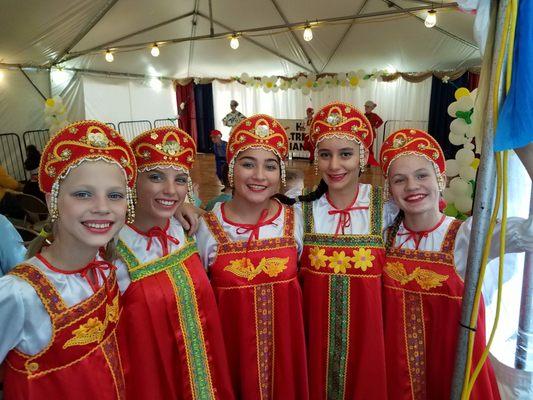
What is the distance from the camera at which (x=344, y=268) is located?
184 centimetres

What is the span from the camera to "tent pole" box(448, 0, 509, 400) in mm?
795

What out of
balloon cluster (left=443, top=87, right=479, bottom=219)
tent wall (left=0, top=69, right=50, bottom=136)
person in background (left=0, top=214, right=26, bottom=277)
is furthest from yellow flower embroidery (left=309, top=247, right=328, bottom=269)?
tent wall (left=0, top=69, right=50, bottom=136)

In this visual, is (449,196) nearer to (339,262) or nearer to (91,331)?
(339,262)

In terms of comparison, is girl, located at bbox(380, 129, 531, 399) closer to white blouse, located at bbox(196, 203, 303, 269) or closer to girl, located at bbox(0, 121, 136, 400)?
white blouse, located at bbox(196, 203, 303, 269)

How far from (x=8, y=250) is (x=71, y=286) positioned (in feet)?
2.61

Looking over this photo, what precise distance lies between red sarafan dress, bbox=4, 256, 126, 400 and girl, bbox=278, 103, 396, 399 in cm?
98

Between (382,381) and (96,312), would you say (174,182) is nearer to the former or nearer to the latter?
(96,312)

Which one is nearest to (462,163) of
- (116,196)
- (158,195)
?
(158,195)

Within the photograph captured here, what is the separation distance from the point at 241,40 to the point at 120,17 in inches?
119

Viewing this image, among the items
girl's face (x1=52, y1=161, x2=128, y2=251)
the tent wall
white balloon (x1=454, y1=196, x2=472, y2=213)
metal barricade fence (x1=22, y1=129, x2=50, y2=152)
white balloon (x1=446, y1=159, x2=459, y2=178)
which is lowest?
white balloon (x1=454, y1=196, x2=472, y2=213)

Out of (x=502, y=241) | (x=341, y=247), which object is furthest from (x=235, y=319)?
(x=502, y=241)

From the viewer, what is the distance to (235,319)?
6.00 ft

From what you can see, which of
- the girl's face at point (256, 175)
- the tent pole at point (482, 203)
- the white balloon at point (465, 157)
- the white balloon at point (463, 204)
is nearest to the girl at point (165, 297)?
the girl's face at point (256, 175)

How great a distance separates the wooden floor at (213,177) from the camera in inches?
306
